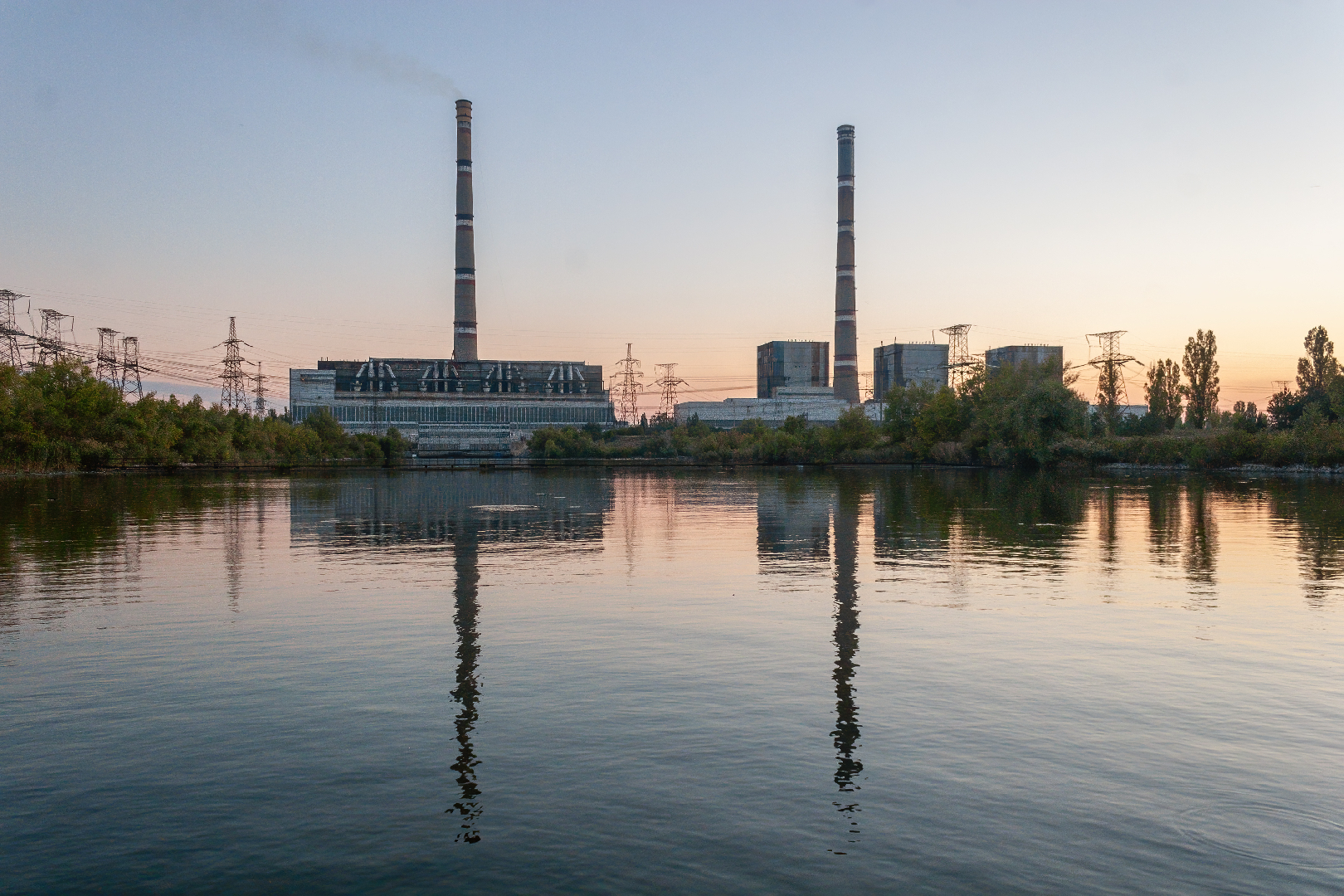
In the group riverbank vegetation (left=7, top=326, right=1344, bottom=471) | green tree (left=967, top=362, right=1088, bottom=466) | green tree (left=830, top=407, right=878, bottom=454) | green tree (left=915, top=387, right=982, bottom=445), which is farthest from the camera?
green tree (left=830, top=407, right=878, bottom=454)

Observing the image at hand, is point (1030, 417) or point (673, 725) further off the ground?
point (1030, 417)

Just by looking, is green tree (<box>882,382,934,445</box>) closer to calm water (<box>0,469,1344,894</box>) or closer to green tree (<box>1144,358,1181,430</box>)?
green tree (<box>1144,358,1181,430</box>)

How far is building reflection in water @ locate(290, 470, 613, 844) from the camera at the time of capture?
35.3 ft

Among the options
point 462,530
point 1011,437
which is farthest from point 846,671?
point 1011,437

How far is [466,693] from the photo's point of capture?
12.1 metres

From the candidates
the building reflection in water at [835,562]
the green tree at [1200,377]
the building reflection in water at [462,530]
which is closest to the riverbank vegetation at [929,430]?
the green tree at [1200,377]

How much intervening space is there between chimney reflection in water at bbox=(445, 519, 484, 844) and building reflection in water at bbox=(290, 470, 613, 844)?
1cm

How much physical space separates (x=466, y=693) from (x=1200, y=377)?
128m

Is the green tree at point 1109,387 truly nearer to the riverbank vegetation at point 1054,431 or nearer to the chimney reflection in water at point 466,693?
the riverbank vegetation at point 1054,431

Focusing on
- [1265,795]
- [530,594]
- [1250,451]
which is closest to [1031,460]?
[1250,451]

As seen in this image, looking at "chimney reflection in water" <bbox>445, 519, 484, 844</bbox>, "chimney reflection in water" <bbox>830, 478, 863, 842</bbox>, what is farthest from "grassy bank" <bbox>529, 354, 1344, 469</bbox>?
"chimney reflection in water" <bbox>445, 519, 484, 844</bbox>

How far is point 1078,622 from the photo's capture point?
16.9 m

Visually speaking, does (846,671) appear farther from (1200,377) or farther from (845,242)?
(845,242)

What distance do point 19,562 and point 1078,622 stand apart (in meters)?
24.5
